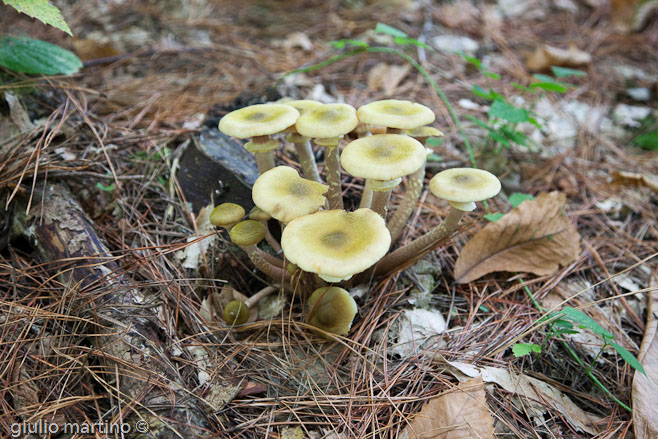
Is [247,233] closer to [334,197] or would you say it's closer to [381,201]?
[334,197]

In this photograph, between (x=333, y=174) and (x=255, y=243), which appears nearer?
(x=255, y=243)

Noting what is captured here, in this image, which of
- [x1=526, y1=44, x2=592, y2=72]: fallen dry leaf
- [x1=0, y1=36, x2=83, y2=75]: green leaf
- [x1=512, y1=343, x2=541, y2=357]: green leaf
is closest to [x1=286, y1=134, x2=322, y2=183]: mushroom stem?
[x1=512, y1=343, x2=541, y2=357]: green leaf

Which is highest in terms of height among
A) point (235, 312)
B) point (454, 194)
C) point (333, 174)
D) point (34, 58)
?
point (34, 58)

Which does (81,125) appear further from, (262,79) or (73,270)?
(262,79)

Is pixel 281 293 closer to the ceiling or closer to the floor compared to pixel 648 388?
closer to the ceiling

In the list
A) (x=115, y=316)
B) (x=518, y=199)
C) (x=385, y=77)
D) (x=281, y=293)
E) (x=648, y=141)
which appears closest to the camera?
(x=115, y=316)

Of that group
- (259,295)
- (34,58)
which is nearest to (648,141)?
(259,295)

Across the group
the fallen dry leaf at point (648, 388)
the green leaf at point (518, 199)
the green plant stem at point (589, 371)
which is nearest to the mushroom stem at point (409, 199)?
the green leaf at point (518, 199)

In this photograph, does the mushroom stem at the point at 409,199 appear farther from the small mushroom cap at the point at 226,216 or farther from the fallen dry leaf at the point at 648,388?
the fallen dry leaf at the point at 648,388
